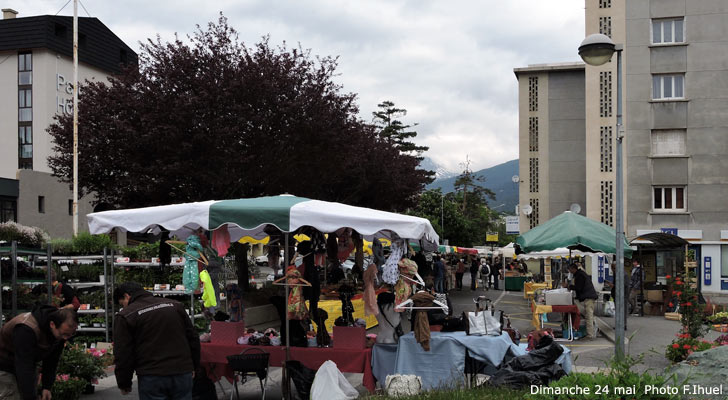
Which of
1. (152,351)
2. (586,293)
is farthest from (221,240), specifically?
(586,293)

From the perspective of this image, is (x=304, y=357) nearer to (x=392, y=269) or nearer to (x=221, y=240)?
(x=392, y=269)

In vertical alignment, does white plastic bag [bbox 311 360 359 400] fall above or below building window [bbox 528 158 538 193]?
below

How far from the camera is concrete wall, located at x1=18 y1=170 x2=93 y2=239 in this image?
39125mm

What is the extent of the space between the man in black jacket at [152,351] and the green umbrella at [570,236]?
1129 cm

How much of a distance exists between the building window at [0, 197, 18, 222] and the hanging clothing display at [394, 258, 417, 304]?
111ft

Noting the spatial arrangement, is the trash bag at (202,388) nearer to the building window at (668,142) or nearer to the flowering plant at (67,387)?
the flowering plant at (67,387)

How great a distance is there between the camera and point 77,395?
947 centimetres

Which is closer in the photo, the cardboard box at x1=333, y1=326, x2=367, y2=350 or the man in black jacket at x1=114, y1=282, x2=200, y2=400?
the man in black jacket at x1=114, y1=282, x2=200, y2=400

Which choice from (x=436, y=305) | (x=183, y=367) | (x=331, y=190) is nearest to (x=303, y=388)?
(x=436, y=305)

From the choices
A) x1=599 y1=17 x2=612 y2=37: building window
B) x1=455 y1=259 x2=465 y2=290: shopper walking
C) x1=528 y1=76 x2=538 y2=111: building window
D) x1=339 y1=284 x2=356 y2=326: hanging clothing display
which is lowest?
x1=455 y1=259 x2=465 y2=290: shopper walking

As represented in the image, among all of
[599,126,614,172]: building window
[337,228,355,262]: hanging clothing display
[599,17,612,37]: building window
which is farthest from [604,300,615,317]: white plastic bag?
[599,17,612,37]: building window

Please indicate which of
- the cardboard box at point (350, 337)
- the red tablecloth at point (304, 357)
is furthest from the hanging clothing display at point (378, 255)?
the red tablecloth at point (304, 357)

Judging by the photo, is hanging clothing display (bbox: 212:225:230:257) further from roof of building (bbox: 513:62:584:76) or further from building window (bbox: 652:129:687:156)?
roof of building (bbox: 513:62:584:76)

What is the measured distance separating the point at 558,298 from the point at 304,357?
8752 mm
